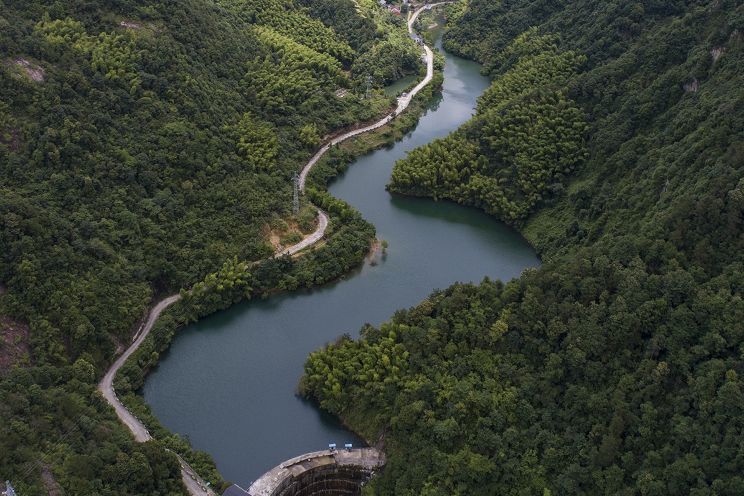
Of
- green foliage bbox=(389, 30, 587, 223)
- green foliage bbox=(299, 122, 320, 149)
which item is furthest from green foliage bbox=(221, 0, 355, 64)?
green foliage bbox=(389, 30, 587, 223)

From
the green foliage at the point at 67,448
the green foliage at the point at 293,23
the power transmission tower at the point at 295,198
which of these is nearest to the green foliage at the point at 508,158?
the power transmission tower at the point at 295,198

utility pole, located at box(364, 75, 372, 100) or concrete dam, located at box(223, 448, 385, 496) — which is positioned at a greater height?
utility pole, located at box(364, 75, 372, 100)

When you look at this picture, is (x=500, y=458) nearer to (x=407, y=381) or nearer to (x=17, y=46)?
(x=407, y=381)

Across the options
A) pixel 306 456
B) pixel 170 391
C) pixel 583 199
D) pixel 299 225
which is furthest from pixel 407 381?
pixel 583 199

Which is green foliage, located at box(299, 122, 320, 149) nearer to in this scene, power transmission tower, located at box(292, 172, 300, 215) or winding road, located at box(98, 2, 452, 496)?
winding road, located at box(98, 2, 452, 496)

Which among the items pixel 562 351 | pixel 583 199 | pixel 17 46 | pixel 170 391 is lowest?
pixel 170 391
